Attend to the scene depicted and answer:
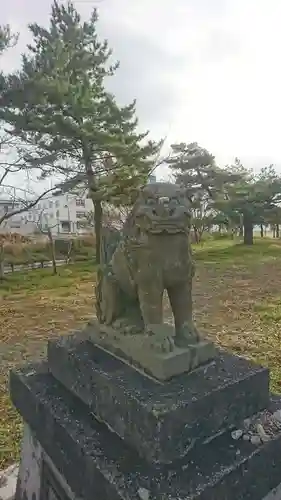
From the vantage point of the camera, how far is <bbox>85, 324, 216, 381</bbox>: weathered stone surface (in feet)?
3.53

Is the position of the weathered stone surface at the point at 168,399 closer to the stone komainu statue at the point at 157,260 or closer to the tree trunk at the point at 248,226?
the stone komainu statue at the point at 157,260

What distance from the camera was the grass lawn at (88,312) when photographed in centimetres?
→ 293

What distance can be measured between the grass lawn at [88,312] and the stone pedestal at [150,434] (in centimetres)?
89

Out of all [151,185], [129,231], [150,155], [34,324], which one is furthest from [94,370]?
[150,155]

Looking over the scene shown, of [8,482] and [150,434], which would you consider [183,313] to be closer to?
Result: [150,434]

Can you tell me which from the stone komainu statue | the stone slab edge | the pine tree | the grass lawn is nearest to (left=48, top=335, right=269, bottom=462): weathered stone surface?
the stone komainu statue

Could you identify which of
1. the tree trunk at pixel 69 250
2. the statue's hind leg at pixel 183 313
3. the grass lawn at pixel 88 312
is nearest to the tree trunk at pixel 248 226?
the grass lawn at pixel 88 312

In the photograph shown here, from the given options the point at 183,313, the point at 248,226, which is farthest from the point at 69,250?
the point at 183,313

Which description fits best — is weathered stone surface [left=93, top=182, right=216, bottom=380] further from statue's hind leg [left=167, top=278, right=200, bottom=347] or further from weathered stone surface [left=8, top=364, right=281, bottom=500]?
weathered stone surface [left=8, top=364, right=281, bottom=500]

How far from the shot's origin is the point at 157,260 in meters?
1.13

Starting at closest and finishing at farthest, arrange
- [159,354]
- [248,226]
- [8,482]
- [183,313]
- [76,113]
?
[159,354] → [183,313] → [8,482] → [76,113] → [248,226]

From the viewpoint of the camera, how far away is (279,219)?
12359 mm

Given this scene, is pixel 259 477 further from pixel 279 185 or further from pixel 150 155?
pixel 279 185

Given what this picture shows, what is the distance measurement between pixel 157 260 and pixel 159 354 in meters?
0.27
